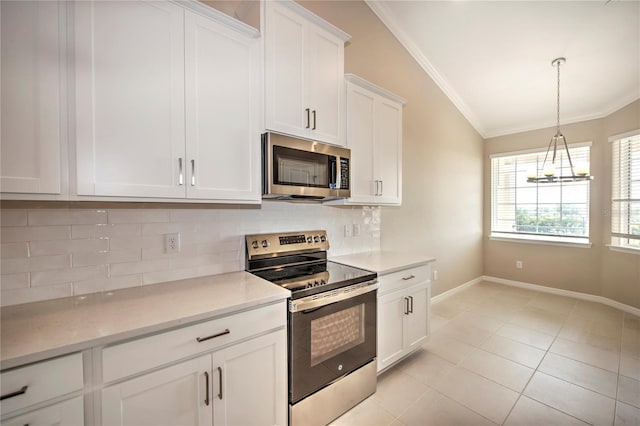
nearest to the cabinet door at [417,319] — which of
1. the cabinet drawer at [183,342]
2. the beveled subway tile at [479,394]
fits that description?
the beveled subway tile at [479,394]

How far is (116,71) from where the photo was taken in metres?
1.29

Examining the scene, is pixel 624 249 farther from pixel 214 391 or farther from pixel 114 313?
pixel 114 313

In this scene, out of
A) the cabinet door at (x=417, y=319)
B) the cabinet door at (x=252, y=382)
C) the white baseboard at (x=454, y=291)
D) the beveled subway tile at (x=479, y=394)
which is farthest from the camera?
the white baseboard at (x=454, y=291)

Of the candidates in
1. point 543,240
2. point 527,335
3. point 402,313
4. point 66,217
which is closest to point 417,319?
point 402,313

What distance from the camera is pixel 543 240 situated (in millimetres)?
4469

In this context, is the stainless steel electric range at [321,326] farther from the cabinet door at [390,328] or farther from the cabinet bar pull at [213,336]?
the cabinet bar pull at [213,336]

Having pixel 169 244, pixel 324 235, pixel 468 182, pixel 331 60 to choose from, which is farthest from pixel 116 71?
pixel 468 182

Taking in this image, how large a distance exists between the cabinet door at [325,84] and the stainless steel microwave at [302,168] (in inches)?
4.9

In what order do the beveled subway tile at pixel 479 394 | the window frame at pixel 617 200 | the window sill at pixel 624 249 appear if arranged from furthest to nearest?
the window frame at pixel 617 200
the window sill at pixel 624 249
the beveled subway tile at pixel 479 394

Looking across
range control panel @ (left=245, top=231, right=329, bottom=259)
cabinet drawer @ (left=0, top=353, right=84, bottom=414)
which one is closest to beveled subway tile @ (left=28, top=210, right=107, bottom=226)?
cabinet drawer @ (left=0, top=353, right=84, bottom=414)

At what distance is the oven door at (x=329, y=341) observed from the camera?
1588 millimetres

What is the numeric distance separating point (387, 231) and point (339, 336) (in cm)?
165

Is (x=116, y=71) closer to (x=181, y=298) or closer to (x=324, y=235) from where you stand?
(x=181, y=298)

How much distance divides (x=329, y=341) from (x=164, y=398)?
937 millimetres
